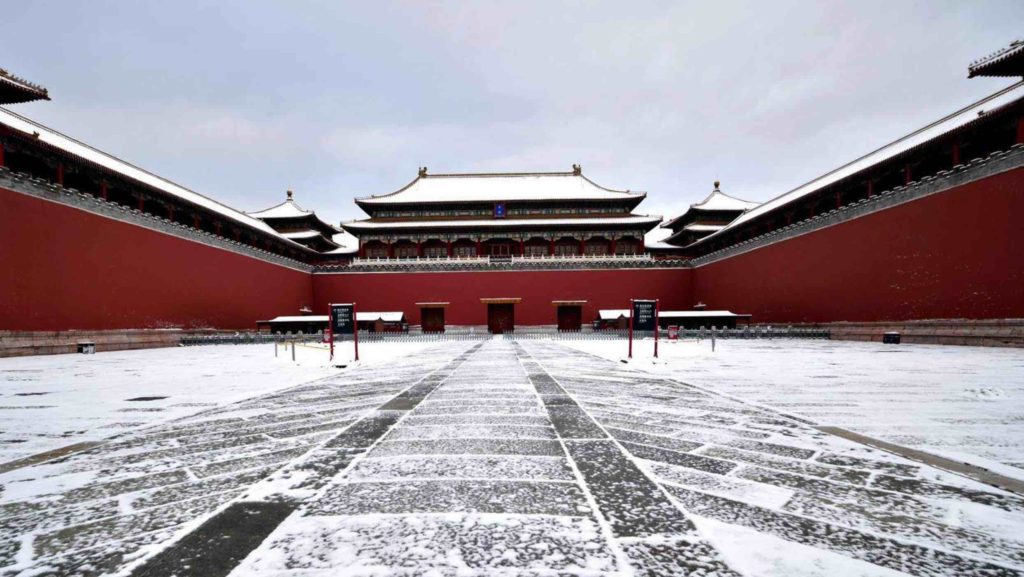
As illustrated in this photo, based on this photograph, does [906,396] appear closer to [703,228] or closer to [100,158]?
[100,158]

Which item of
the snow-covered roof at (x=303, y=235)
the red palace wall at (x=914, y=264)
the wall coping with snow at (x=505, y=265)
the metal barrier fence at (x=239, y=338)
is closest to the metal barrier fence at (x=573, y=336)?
the metal barrier fence at (x=239, y=338)

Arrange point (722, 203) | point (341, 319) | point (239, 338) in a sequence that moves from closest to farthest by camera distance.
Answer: point (341, 319)
point (239, 338)
point (722, 203)

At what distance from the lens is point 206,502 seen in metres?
2.03

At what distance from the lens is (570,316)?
92.5 ft

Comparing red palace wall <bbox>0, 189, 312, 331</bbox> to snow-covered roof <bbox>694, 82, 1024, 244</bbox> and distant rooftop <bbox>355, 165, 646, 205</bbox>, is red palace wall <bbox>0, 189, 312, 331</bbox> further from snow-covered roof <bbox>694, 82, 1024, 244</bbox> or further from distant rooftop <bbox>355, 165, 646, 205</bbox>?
snow-covered roof <bbox>694, 82, 1024, 244</bbox>

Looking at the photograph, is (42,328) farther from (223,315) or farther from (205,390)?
(205,390)

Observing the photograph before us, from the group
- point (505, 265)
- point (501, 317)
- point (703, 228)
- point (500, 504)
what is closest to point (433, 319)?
point (501, 317)

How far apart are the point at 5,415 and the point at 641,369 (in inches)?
325

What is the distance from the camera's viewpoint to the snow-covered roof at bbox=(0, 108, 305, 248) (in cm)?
1402

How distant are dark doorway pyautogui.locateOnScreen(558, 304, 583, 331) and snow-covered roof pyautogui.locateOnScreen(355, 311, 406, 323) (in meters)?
9.89

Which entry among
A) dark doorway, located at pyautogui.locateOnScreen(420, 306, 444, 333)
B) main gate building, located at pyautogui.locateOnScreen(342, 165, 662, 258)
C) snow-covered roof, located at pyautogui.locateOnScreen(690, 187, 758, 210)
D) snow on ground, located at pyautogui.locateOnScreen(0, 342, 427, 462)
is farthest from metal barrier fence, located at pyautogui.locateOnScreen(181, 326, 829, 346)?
snow-covered roof, located at pyautogui.locateOnScreen(690, 187, 758, 210)

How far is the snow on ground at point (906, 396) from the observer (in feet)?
10.1

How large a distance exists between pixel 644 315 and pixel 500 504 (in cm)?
967

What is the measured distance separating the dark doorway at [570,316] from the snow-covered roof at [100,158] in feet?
59.7
